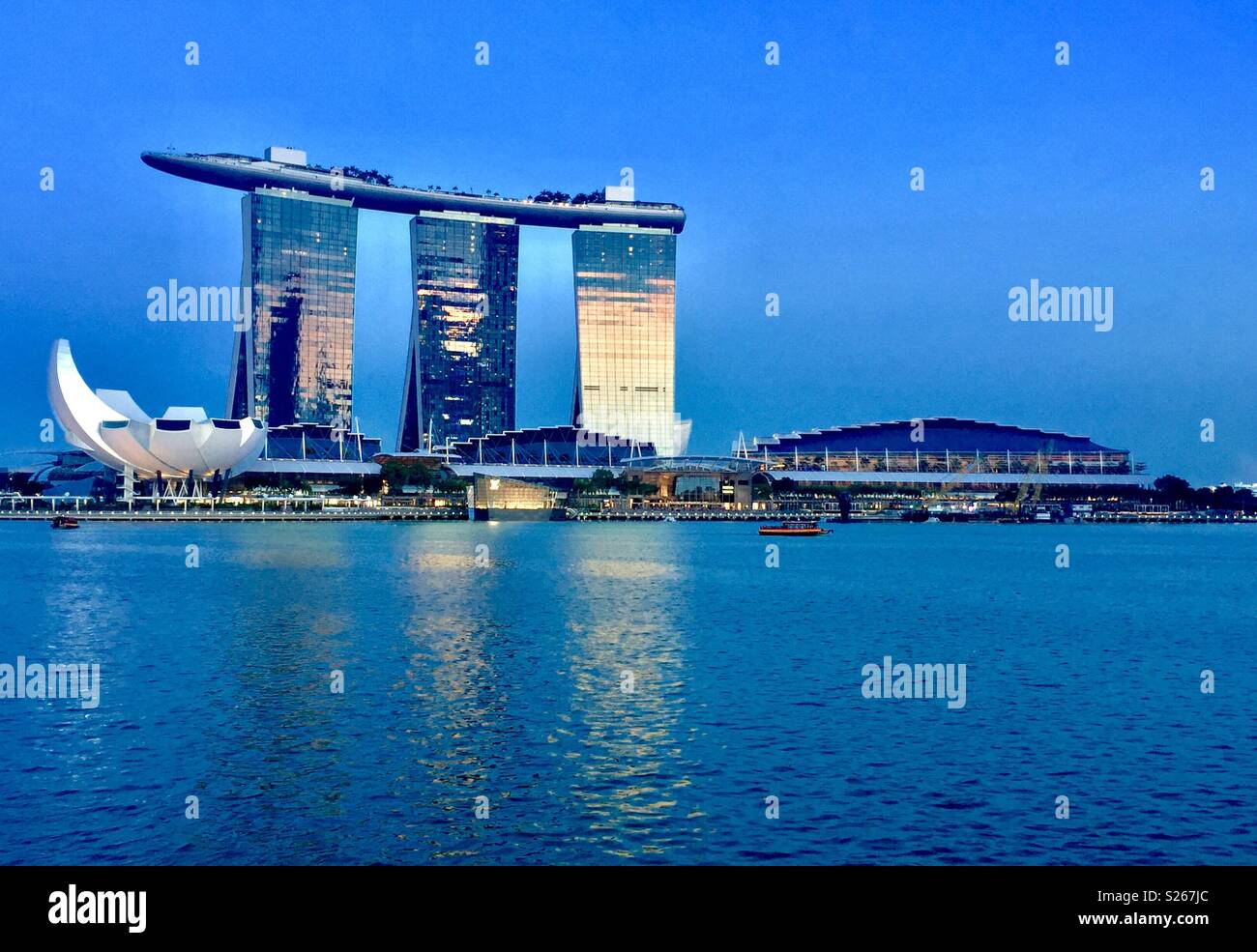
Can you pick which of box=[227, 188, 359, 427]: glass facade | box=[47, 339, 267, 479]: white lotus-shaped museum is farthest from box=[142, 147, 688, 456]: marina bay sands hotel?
box=[47, 339, 267, 479]: white lotus-shaped museum

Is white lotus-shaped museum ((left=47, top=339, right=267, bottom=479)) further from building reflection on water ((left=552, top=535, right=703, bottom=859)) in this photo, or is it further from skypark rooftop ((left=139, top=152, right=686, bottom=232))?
building reflection on water ((left=552, top=535, right=703, bottom=859))

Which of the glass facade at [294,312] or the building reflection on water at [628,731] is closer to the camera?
the building reflection on water at [628,731]

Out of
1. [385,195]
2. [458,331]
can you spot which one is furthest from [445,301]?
[385,195]

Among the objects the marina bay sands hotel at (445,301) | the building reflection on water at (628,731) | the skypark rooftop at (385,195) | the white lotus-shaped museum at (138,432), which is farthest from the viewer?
the marina bay sands hotel at (445,301)

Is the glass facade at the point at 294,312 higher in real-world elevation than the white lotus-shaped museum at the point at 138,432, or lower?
higher

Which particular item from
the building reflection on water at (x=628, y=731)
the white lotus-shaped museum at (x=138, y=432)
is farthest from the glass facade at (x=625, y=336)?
the building reflection on water at (x=628, y=731)

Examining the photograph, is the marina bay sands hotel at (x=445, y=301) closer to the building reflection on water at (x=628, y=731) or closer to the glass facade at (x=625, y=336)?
the glass facade at (x=625, y=336)
